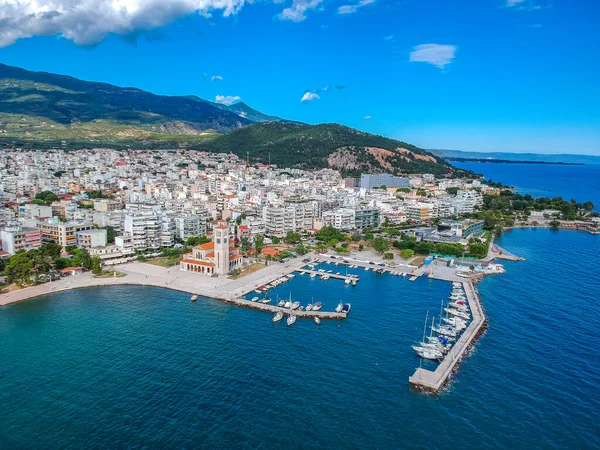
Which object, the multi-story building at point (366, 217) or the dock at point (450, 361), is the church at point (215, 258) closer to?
the dock at point (450, 361)

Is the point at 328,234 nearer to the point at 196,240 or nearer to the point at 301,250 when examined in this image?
the point at 301,250

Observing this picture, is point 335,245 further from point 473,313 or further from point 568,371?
point 568,371

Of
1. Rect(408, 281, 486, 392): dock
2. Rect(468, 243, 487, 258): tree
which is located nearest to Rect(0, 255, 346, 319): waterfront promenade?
Rect(408, 281, 486, 392): dock

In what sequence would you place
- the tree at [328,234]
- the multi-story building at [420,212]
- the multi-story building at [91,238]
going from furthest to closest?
the multi-story building at [420,212] < the tree at [328,234] < the multi-story building at [91,238]

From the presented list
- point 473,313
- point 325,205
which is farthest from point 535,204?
point 473,313

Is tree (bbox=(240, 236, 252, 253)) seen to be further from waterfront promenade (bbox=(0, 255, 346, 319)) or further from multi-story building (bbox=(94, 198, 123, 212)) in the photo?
multi-story building (bbox=(94, 198, 123, 212))

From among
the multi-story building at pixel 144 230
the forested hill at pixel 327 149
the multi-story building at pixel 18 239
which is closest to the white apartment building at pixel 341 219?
the multi-story building at pixel 144 230
